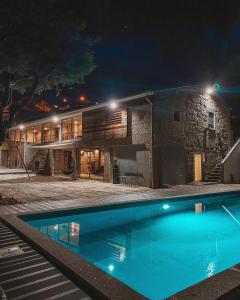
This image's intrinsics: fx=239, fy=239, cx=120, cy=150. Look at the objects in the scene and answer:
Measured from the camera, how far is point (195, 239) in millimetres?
7188

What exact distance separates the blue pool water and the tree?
18.0ft

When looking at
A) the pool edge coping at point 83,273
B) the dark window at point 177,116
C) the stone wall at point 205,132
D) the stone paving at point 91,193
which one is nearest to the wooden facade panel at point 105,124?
the dark window at point 177,116

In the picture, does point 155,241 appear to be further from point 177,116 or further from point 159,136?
point 177,116

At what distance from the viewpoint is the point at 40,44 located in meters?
9.49

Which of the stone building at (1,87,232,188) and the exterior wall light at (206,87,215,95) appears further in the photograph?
the exterior wall light at (206,87,215,95)

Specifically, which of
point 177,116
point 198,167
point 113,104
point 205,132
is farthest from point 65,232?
point 205,132

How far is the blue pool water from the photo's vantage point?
4977mm

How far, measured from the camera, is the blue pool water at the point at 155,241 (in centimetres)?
498

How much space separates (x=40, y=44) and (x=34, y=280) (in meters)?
8.81

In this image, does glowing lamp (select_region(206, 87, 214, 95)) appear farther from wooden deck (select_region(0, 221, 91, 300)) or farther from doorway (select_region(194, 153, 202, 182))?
wooden deck (select_region(0, 221, 91, 300))

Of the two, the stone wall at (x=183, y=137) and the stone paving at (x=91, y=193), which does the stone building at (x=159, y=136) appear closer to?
the stone wall at (x=183, y=137)

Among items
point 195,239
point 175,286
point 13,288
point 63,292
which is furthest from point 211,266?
point 13,288

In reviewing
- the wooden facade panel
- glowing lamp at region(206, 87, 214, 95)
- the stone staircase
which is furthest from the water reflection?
glowing lamp at region(206, 87, 214, 95)

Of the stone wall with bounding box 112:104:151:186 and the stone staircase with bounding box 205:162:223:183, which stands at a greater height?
→ the stone wall with bounding box 112:104:151:186
